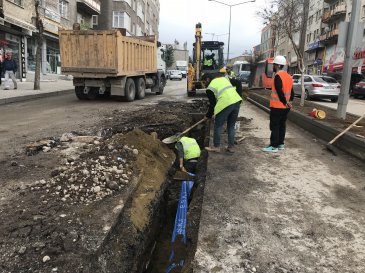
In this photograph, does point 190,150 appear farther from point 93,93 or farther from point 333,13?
point 333,13

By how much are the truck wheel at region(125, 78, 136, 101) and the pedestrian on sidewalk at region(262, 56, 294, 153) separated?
28.9 ft

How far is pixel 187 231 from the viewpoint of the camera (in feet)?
13.0

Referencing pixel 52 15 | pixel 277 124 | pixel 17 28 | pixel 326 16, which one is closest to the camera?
pixel 277 124

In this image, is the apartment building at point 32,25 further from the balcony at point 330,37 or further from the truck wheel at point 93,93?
the balcony at point 330,37

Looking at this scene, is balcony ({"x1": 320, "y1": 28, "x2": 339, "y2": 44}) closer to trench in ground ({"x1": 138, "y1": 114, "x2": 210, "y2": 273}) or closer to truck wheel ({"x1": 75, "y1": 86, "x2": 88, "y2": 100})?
truck wheel ({"x1": 75, "y1": 86, "x2": 88, "y2": 100})

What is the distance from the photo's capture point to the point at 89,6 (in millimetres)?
33000

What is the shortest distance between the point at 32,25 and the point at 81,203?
23.0 meters

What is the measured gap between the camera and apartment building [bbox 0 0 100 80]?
842 inches

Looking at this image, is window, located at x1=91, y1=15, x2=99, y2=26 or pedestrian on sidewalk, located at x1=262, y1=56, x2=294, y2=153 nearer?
pedestrian on sidewalk, located at x1=262, y1=56, x2=294, y2=153

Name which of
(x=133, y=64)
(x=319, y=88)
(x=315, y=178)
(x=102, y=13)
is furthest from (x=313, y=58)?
(x=315, y=178)

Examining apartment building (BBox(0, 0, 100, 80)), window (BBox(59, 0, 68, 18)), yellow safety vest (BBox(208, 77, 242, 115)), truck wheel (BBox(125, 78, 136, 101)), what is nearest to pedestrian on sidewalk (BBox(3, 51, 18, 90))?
apartment building (BBox(0, 0, 100, 80))

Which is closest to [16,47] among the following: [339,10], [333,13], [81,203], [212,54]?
[212,54]

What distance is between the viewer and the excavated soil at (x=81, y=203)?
3242 mm

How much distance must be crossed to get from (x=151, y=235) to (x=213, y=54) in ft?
56.4
